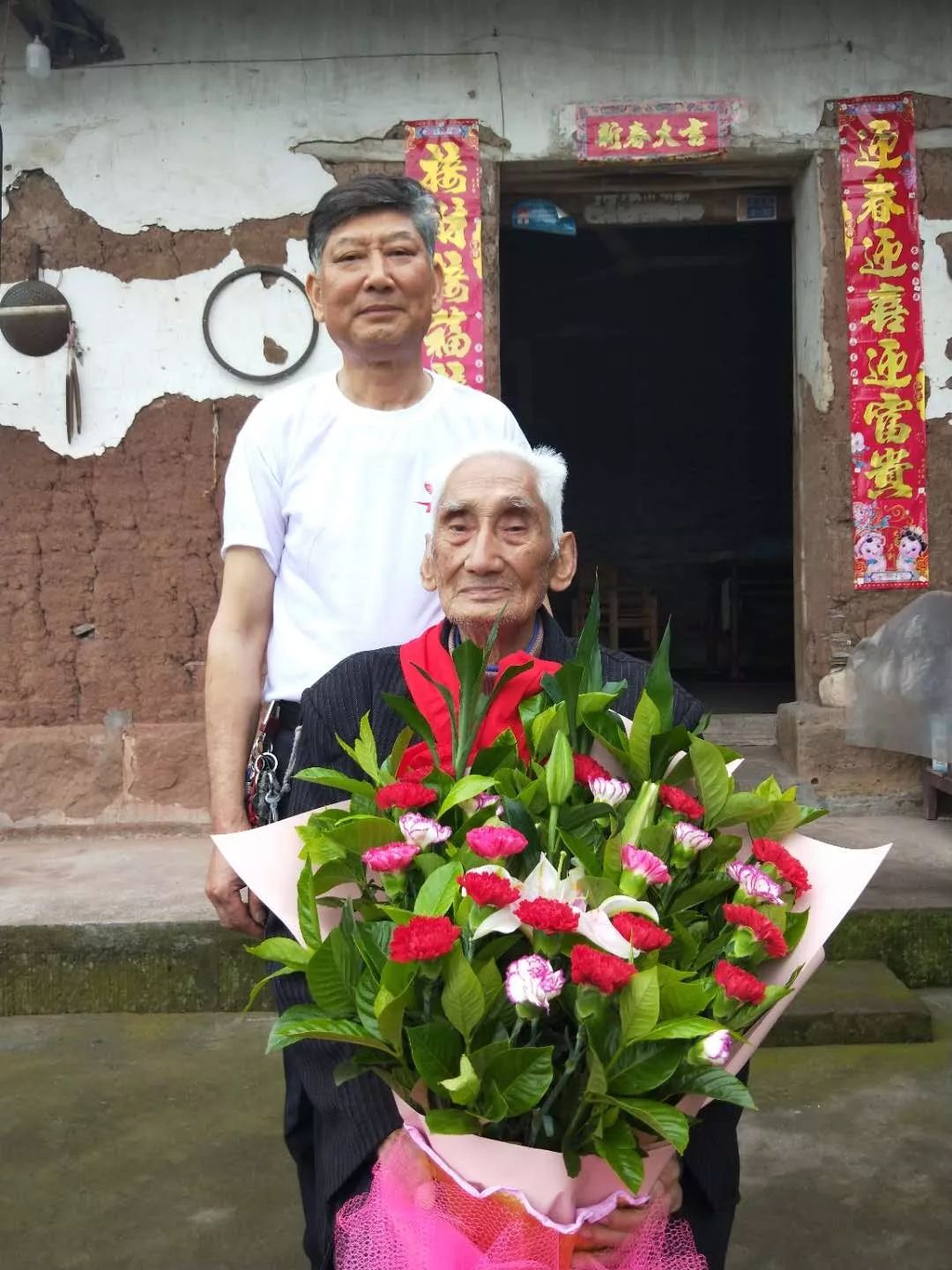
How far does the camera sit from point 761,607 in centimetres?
1016

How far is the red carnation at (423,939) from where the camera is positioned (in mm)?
1075

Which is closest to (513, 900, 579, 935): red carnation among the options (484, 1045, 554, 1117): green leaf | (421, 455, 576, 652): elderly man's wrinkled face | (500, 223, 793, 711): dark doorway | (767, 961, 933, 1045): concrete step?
(484, 1045, 554, 1117): green leaf

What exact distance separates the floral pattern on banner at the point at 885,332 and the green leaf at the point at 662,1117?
3.90m

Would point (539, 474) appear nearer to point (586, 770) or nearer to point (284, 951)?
point (586, 770)

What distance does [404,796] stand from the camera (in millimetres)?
1271

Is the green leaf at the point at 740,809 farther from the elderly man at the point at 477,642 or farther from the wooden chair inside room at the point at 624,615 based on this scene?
the wooden chair inside room at the point at 624,615

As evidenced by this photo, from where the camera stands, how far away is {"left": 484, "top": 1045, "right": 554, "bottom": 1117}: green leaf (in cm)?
108

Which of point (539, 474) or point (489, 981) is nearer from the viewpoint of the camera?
point (489, 981)

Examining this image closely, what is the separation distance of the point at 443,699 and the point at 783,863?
0.45 meters

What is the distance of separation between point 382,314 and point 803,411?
328 cm

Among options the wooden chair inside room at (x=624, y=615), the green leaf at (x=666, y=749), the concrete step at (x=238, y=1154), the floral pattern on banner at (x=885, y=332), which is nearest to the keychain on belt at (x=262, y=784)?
the green leaf at (x=666, y=749)

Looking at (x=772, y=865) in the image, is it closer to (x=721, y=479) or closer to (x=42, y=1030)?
(x=42, y=1030)

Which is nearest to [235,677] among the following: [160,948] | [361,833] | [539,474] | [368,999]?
[539,474]

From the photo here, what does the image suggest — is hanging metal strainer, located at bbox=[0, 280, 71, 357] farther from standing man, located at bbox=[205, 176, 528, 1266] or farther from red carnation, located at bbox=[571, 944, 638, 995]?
red carnation, located at bbox=[571, 944, 638, 995]
